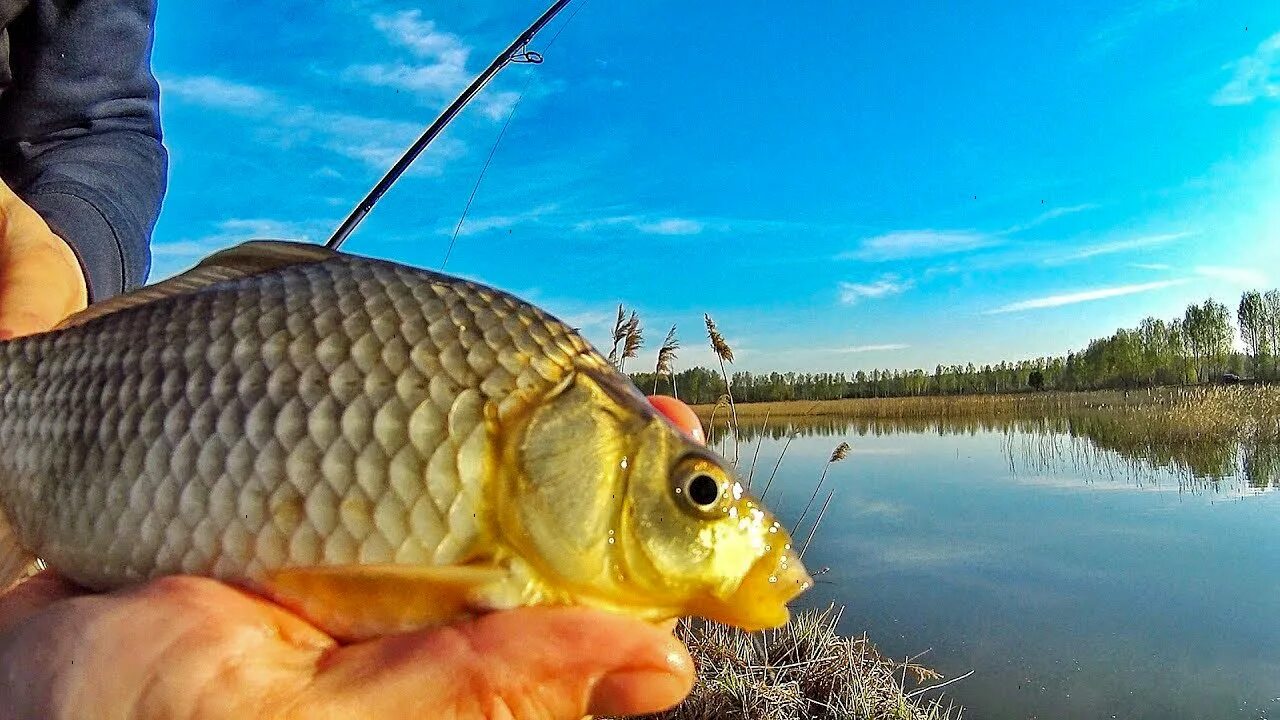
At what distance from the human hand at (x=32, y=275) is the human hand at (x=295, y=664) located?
1.42 m

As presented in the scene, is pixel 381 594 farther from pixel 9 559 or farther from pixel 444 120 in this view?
pixel 444 120

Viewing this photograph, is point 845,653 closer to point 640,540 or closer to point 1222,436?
point 640,540

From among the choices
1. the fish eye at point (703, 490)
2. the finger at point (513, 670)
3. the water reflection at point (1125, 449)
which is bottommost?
the water reflection at point (1125, 449)

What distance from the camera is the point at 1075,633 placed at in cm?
960

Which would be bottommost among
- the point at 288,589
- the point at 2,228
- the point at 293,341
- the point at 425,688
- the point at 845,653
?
the point at 845,653

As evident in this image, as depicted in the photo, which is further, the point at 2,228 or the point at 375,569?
the point at 2,228

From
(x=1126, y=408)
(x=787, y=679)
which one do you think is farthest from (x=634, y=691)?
(x=1126, y=408)

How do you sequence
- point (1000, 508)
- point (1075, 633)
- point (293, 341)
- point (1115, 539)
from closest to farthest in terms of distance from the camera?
point (293, 341) → point (1075, 633) → point (1115, 539) → point (1000, 508)

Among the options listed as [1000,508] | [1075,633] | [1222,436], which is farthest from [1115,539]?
[1222,436]

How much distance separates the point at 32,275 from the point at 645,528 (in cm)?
235

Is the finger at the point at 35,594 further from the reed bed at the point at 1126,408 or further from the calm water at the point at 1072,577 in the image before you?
the reed bed at the point at 1126,408

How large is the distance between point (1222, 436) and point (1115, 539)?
1489cm

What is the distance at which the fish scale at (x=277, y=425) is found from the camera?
59.4 inches

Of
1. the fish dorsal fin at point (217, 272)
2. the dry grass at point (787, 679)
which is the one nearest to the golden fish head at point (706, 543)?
the fish dorsal fin at point (217, 272)
